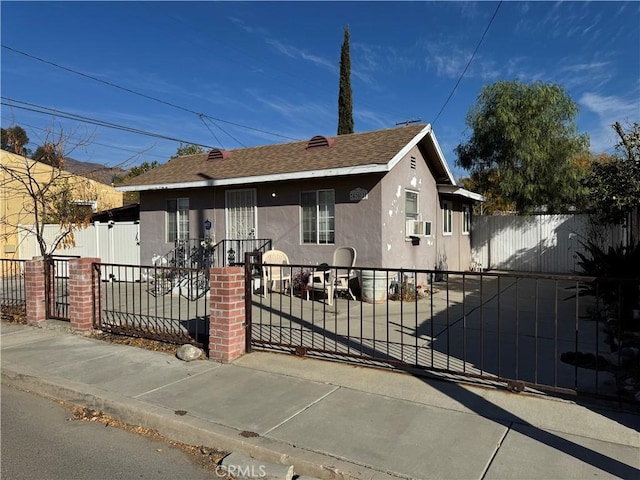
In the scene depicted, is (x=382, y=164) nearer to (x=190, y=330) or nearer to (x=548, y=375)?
(x=190, y=330)

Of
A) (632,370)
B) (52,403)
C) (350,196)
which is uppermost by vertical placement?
(350,196)

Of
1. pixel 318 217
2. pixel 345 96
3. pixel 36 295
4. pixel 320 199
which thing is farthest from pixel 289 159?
pixel 345 96

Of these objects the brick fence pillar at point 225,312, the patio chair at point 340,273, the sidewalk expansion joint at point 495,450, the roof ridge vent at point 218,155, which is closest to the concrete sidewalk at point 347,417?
the sidewalk expansion joint at point 495,450

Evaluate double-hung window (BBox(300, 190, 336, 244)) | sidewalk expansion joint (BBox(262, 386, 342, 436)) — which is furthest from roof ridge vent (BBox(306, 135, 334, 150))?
sidewalk expansion joint (BBox(262, 386, 342, 436))

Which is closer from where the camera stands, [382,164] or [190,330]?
[190,330]

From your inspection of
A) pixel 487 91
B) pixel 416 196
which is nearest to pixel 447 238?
pixel 416 196

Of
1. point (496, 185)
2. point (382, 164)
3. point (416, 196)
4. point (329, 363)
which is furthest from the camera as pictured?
point (496, 185)

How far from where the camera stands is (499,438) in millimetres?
3520

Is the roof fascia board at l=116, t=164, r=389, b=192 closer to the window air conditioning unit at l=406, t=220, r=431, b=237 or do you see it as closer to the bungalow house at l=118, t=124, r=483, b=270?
the bungalow house at l=118, t=124, r=483, b=270

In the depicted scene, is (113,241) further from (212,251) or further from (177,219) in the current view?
(212,251)

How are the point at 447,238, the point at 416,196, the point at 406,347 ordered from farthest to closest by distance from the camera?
the point at 447,238, the point at 416,196, the point at 406,347

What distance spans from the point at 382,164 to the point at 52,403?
24.3ft

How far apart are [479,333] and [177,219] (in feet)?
33.7

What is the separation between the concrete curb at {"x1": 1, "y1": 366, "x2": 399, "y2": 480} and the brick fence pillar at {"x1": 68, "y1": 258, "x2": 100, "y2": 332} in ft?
5.84
